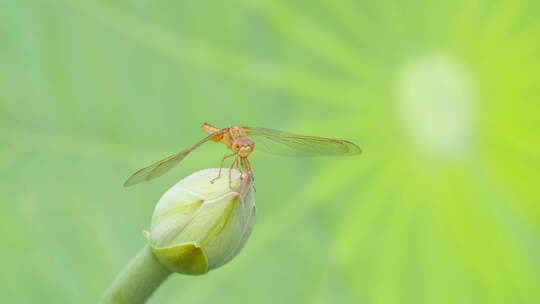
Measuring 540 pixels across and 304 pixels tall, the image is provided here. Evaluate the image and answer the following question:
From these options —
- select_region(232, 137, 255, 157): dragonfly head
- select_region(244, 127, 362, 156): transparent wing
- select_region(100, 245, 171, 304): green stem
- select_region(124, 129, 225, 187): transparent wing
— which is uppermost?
select_region(244, 127, 362, 156): transparent wing

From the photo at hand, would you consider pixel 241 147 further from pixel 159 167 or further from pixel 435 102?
pixel 435 102

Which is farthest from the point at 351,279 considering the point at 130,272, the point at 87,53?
the point at 130,272

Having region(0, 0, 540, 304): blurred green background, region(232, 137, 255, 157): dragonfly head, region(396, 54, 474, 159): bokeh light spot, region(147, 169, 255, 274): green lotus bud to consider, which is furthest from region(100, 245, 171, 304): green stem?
region(396, 54, 474, 159): bokeh light spot

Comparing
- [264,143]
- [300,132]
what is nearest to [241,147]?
[264,143]

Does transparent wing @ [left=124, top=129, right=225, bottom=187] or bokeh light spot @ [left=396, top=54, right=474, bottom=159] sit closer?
transparent wing @ [left=124, top=129, right=225, bottom=187]

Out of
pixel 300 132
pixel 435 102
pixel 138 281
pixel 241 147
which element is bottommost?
pixel 138 281

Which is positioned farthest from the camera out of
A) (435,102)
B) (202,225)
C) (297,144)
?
(435,102)

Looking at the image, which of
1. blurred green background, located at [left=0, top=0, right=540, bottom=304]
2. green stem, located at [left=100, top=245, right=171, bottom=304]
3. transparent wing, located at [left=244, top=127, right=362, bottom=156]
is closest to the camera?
green stem, located at [left=100, top=245, right=171, bottom=304]

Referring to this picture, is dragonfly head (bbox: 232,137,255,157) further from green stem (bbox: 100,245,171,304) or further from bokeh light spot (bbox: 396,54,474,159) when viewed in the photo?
bokeh light spot (bbox: 396,54,474,159)
